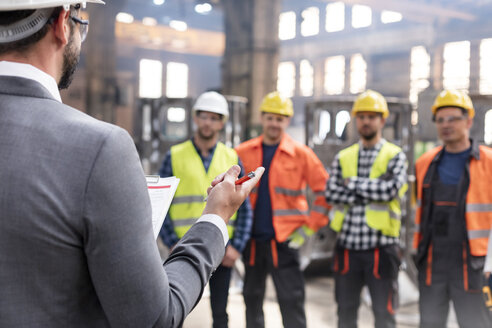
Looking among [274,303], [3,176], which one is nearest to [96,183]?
[3,176]

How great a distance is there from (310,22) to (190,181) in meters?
22.2

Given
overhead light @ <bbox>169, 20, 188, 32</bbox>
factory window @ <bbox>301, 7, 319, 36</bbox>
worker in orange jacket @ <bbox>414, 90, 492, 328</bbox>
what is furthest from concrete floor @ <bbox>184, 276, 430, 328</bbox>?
overhead light @ <bbox>169, 20, 188, 32</bbox>

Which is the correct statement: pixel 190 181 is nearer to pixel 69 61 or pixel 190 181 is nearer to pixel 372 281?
pixel 372 281

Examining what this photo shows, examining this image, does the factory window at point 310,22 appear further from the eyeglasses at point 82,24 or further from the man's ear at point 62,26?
the man's ear at point 62,26

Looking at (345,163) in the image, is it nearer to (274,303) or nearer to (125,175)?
(274,303)

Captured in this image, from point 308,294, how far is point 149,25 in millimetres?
20258

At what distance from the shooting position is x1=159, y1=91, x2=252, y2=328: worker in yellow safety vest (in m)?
3.67

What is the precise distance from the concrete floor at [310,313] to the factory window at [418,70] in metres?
15.4

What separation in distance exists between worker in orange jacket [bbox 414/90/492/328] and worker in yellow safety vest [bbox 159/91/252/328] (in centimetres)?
131

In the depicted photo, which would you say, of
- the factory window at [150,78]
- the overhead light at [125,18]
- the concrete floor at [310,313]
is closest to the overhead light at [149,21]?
the overhead light at [125,18]

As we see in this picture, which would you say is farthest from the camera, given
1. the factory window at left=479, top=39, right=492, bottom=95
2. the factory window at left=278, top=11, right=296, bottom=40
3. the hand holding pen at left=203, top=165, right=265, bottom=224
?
the factory window at left=278, top=11, right=296, bottom=40

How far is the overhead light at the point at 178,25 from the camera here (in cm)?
2539

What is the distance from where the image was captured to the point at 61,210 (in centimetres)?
93

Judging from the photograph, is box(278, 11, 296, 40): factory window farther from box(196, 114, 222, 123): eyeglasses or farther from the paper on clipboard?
the paper on clipboard
